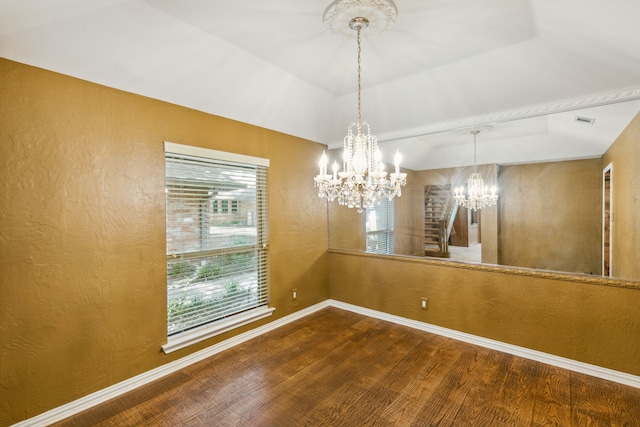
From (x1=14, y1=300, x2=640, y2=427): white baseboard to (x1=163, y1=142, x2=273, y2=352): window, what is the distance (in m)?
0.19

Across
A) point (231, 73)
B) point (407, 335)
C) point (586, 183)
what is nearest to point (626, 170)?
point (586, 183)

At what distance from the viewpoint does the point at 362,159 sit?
2.00 metres

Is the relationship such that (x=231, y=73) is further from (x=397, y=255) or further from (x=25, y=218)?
(x=397, y=255)

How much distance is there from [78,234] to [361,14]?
2.67 metres

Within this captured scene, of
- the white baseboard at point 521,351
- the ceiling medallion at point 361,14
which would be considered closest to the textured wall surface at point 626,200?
the white baseboard at point 521,351

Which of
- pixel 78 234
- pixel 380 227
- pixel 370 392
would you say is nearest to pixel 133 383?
pixel 78 234

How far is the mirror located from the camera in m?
2.55

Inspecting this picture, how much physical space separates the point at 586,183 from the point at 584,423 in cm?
213

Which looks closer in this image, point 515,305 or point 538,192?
point 515,305

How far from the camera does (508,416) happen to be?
207cm

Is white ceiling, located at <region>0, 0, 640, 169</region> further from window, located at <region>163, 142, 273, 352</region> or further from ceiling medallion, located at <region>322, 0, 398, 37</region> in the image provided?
window, located at <region>163, 142, 273, 352</region>

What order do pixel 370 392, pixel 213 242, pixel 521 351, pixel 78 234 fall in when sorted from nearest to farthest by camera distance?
pixel 78 234 → pixel 370 392 → pixel 521 351 → pixel 213 242

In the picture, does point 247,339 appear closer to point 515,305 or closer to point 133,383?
point 133,383

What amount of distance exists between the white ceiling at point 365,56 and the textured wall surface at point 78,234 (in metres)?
0.25
